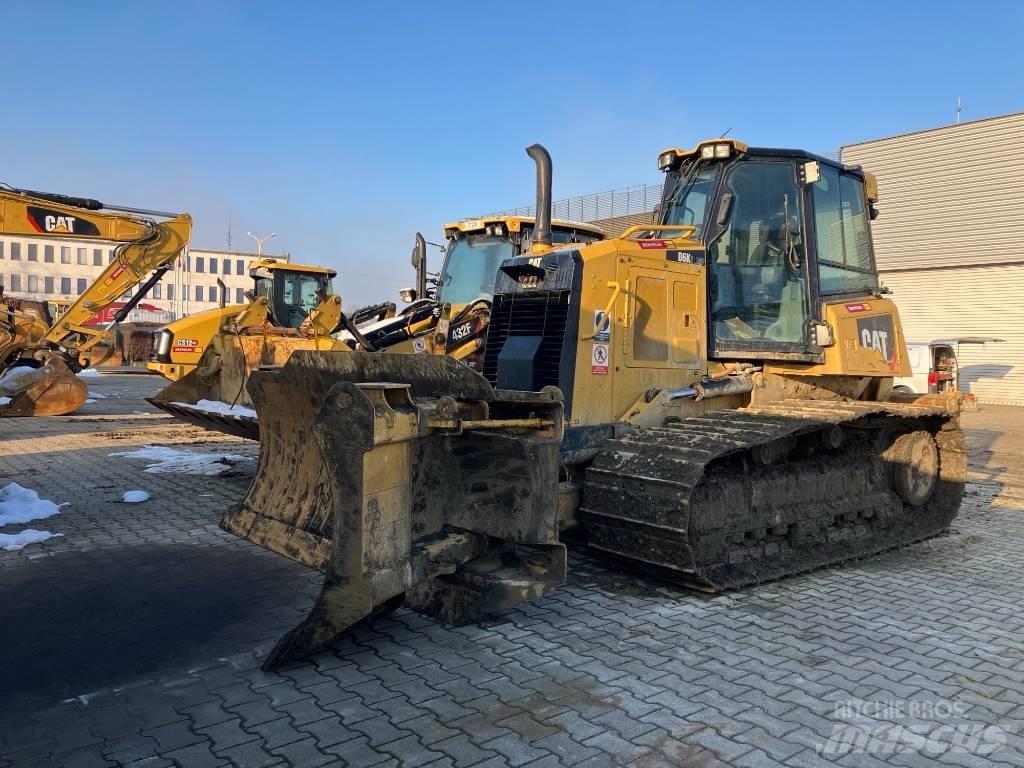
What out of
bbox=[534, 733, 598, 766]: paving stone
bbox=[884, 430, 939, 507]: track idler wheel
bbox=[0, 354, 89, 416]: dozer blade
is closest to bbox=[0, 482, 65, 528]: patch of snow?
bbox=[534, 733, 598, 766]: paving stone

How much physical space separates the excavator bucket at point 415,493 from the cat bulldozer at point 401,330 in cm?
407

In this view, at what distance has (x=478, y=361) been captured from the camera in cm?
836

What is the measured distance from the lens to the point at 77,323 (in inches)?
635

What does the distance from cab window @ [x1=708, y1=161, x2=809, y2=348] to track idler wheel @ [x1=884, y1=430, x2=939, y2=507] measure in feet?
5.52

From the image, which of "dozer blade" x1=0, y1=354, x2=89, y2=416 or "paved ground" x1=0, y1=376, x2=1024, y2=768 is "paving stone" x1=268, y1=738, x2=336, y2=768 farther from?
"dozer blade" x1=0, y1=354, x2=89, y2=416

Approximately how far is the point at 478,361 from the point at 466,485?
4319mm

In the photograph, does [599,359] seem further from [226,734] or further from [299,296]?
[299,296]

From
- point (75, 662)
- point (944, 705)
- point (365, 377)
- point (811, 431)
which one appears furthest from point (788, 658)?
point (75, 662)

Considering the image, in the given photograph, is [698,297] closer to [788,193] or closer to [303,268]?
[788,193]

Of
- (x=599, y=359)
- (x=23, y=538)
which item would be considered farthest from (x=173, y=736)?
(x=23, y=538)

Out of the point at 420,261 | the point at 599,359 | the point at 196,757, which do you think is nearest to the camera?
the point at 196,757

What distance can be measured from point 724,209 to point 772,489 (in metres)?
2.15

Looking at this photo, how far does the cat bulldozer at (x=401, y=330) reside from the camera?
338 inches

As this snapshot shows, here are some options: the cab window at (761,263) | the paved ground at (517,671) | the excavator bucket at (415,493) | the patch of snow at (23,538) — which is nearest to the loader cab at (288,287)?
the patch of snow at (23,538)
